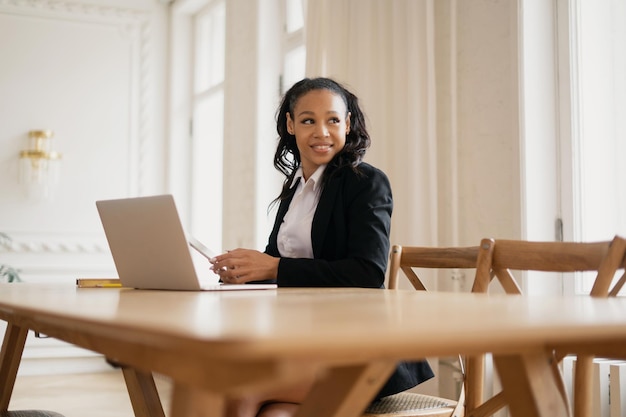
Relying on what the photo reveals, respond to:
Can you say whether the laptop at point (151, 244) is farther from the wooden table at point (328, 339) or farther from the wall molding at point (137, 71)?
the wall molding at point (137, 71)

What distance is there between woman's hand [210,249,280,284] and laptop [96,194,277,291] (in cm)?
5

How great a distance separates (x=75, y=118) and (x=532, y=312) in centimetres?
562

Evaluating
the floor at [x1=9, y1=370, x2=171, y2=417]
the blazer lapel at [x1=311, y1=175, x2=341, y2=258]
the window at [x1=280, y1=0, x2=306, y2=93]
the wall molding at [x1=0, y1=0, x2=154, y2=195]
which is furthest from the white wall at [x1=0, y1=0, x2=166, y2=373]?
the blazer lapel at [x1=311, y1=175, x2=341, y2=258]

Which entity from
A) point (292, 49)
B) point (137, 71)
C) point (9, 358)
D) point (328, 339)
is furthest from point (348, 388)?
point (137, 71)

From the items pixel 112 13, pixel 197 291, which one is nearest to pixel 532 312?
pixel 197 291

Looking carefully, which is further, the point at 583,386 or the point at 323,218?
the point at 323,218

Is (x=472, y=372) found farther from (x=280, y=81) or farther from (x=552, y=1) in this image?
(x=280, y=81)

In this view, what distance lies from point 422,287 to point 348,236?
220mm

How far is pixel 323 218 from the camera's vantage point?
1.89 metres

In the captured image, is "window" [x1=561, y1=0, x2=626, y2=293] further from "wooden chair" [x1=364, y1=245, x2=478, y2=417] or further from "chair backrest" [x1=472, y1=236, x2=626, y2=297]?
"chair backrest" [x1=472, y1=236, x2=626, y2=297]

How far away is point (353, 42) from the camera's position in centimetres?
340

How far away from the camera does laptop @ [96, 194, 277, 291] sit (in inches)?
55.2

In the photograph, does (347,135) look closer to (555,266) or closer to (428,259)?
(428,259)

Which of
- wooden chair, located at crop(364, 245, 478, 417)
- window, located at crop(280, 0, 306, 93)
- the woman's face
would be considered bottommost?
wooden chair, located at crop(364, 245, 478, 417)
